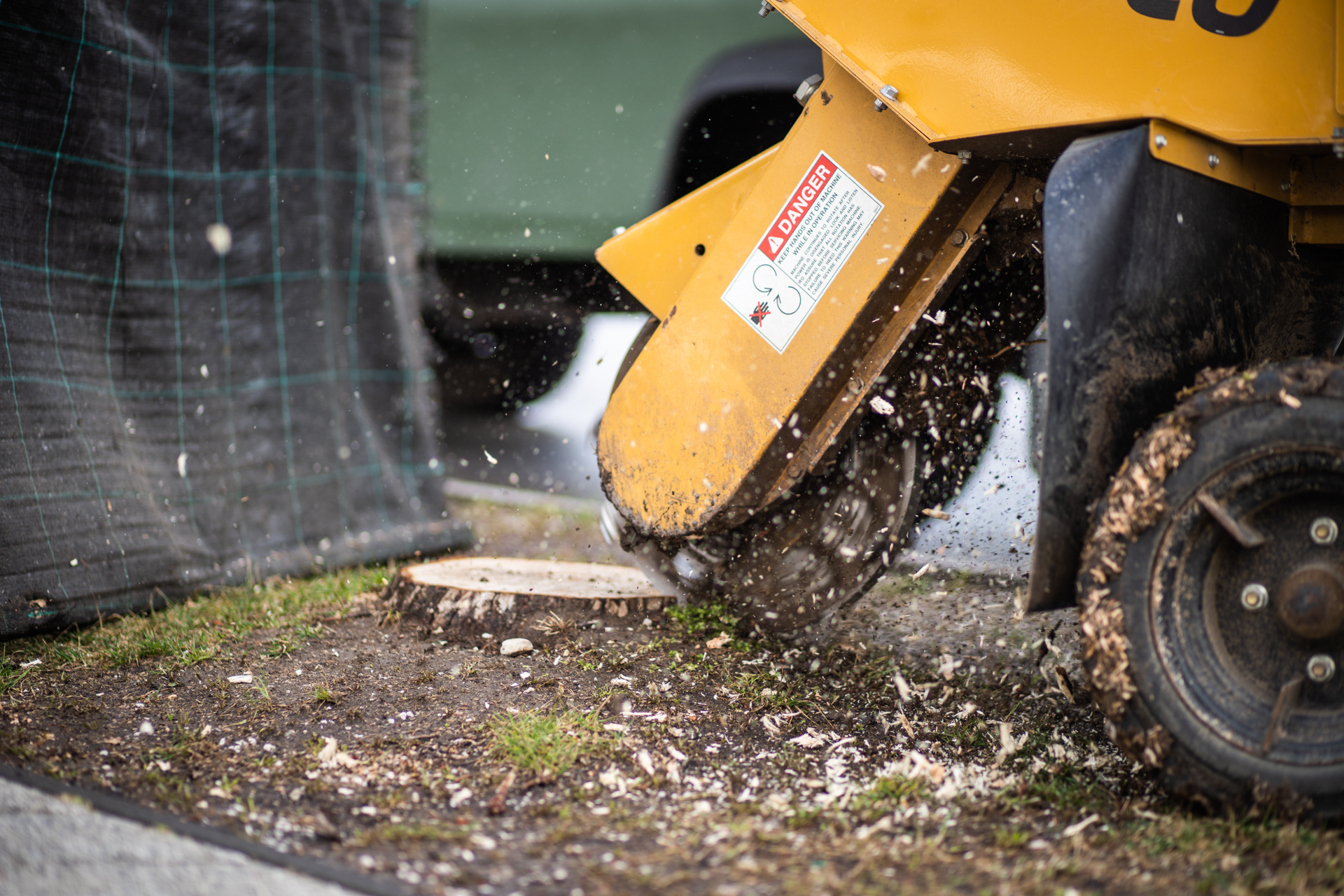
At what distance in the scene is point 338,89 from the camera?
3.83 m

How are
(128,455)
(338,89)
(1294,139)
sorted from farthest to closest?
(338,89) → (128,455) → (1294,139)

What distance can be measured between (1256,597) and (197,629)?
2.72 meters

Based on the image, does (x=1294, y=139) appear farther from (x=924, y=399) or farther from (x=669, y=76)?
(x=669, y=76)

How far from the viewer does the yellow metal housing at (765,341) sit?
7.03ft

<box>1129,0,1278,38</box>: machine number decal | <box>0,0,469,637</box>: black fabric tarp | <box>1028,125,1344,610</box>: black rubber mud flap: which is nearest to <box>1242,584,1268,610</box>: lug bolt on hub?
<box>1028,125,1344,610</box>: black rubber mud flap

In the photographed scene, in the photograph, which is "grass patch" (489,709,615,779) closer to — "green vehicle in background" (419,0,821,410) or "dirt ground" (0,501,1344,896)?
"dirt ground" (0,501,1344,896)

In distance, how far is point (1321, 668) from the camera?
1.72 meters

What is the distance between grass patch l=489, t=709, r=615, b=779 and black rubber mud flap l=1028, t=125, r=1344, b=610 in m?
0.98

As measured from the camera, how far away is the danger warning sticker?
7.16ft

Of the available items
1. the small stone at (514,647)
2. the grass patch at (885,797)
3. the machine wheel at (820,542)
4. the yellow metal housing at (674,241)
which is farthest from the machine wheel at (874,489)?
the grass patch at (885,797)

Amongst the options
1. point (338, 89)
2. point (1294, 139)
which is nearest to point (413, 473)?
point (338, 89)

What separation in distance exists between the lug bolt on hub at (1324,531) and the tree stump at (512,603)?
160 cm

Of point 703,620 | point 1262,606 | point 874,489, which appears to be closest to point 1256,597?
point 1262,606

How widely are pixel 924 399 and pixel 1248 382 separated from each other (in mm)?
778
